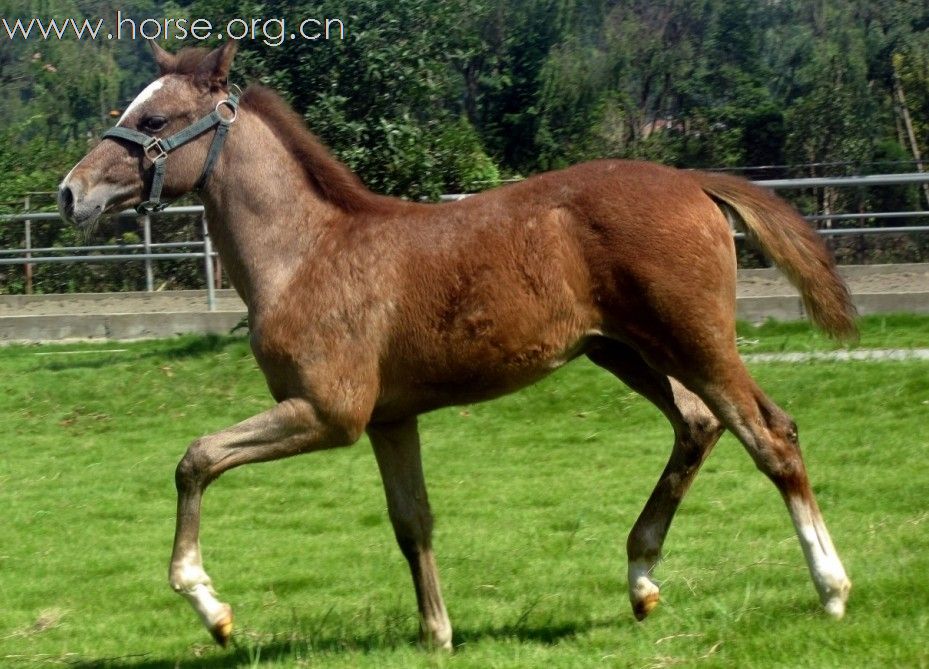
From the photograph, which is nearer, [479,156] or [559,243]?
[559,243]

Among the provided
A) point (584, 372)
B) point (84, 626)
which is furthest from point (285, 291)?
point (584, 372)

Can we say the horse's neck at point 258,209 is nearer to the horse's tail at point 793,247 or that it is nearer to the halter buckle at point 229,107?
the halter buckle at point 229,107

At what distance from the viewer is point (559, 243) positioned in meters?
5.62

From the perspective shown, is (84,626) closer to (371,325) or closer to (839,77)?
(371,325)

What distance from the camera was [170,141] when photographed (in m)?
5.98

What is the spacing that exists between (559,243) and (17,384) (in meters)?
10.6

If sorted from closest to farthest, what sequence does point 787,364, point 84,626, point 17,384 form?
point 84,626 < point 787,364 < point 17,384

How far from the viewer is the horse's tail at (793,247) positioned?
235 inches

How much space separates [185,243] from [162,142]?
1186 cm

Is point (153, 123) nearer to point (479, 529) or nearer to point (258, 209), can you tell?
point (258, 209)

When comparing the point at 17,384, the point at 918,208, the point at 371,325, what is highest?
the point at 371,325

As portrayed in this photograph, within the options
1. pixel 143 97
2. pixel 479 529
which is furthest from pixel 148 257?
pixel 143 97

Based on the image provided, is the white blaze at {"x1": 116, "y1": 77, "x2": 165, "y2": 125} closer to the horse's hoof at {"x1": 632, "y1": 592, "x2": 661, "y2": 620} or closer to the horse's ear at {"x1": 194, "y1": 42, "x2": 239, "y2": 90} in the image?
the horse's ear at {"x1": 194, "y1": 42, "x2": 239, "y2": 90}

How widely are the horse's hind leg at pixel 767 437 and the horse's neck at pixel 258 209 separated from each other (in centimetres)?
189
